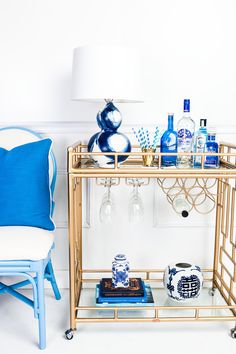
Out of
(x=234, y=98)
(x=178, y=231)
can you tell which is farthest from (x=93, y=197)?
(x=234, y=98)

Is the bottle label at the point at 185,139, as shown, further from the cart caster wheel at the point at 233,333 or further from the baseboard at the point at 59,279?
the baseboard at the point at 59,279

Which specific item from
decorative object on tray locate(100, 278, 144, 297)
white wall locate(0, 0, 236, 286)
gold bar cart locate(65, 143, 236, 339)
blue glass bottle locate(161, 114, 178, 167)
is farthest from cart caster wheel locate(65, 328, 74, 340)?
blue glass bottle locate(161, 114, 178, 167)

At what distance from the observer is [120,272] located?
6.61 feet

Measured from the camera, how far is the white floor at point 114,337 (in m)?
1.76

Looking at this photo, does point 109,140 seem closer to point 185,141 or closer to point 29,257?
point 185,141

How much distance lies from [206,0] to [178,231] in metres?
1.27

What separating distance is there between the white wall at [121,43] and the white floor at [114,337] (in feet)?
2.21

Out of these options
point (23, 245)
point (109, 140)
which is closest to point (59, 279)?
point (23, 245)

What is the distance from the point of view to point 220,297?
2150 mm

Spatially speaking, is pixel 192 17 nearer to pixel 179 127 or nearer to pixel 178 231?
pixel 179 127

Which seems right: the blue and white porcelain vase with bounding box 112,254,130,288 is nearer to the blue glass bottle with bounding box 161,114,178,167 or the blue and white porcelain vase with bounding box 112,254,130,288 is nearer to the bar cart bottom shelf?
the bar cart bottom shelf

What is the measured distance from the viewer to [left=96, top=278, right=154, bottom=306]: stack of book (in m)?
1.95

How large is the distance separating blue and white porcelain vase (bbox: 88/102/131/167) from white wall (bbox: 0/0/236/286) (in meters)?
0.36

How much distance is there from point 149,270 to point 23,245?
823 millimetres
